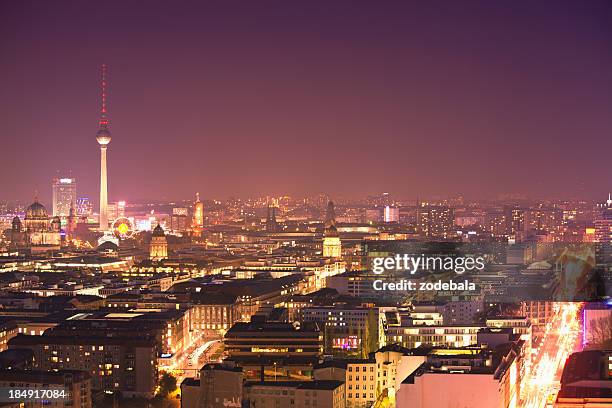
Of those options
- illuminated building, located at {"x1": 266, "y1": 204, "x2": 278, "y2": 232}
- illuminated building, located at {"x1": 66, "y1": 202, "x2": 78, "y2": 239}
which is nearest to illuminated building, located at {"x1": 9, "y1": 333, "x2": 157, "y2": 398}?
illuminated building, located at {"x1": 66, "y1": 202, "x2": 78, "y2": 239}

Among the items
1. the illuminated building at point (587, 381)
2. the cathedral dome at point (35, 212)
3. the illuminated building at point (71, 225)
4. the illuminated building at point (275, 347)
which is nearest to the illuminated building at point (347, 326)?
the illuminated building at point (275, 347)

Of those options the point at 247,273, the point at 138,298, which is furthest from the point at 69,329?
the point at 247,273

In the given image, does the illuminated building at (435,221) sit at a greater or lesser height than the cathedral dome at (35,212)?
lesser

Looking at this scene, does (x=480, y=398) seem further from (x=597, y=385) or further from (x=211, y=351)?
(x=211, y=351)

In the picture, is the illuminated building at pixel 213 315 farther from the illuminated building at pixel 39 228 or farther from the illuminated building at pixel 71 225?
the illuminated building at pixel 71 225

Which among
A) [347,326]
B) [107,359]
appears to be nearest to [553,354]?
[347,326]

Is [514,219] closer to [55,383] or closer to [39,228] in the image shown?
[39,228]

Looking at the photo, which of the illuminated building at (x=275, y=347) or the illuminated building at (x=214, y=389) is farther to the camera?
the illuminated building at (x=275, y=347)

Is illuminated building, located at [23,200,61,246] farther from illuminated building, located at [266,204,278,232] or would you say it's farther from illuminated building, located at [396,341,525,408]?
illuminated building, located at [396,341,525,408]
